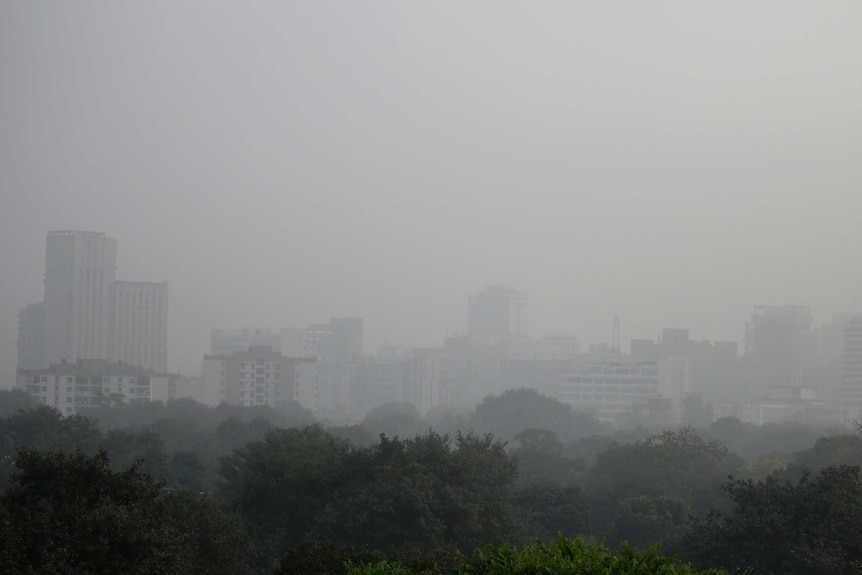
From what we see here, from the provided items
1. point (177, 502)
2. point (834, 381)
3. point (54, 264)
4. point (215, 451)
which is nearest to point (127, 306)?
point (54, 264)

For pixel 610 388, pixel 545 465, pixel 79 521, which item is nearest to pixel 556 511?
pixel 545 465

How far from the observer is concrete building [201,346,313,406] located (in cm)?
10906

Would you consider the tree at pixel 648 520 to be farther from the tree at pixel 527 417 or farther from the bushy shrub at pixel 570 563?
the tree at pixel 527 417

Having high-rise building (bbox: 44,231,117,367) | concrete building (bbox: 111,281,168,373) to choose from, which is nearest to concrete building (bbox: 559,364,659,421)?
concrete building (bbox: 111,281,168,373)

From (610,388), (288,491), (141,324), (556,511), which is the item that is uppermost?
(141,324)

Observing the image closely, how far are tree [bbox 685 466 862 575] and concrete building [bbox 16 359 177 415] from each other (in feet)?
246

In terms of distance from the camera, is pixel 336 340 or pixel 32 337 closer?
pixel 32 337

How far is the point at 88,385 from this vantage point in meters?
90.7

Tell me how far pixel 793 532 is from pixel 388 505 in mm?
7265

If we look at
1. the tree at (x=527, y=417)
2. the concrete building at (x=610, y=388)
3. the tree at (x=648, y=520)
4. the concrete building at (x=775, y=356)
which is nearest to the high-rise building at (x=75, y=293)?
the concrete building at (x=610, y=388)

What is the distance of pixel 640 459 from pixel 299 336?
398 ft

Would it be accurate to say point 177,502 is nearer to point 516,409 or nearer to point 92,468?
point 92,468

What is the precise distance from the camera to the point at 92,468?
14.0 metres

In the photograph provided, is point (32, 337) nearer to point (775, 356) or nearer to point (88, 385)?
point (88, 385)
